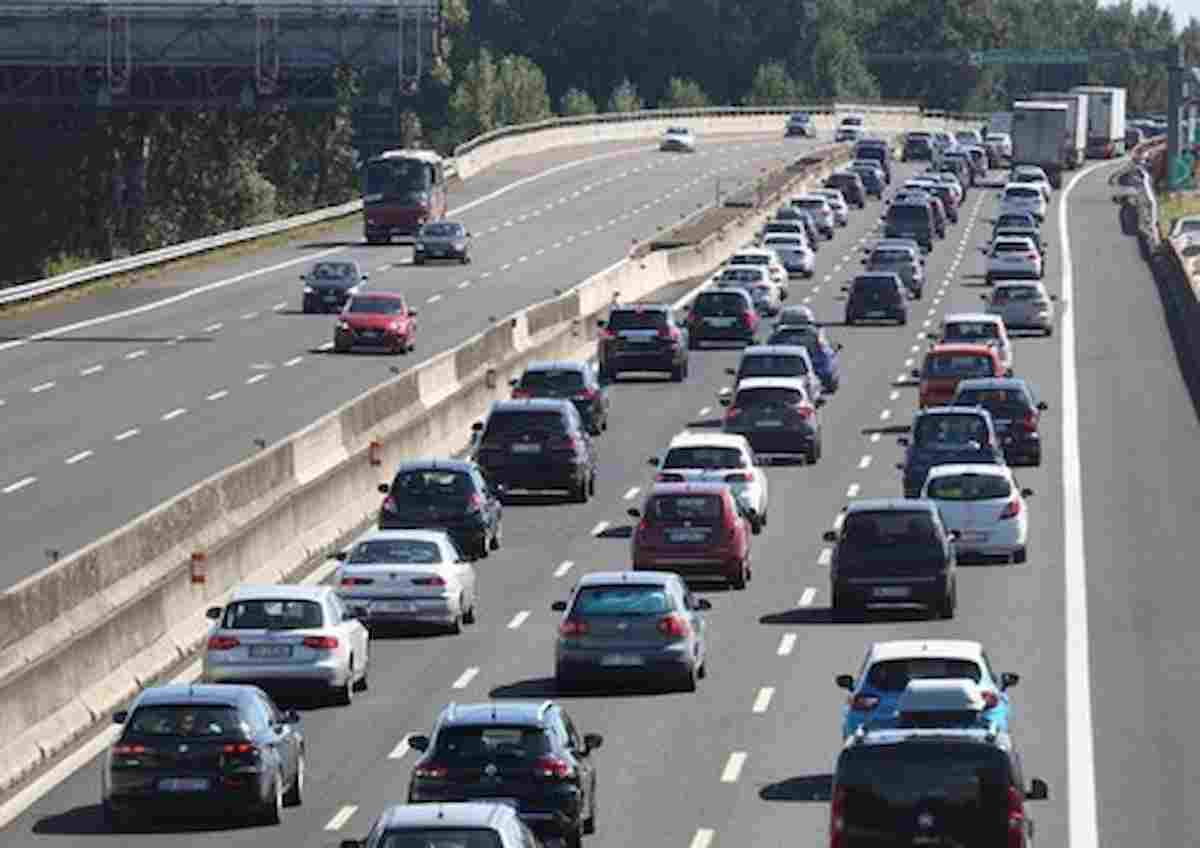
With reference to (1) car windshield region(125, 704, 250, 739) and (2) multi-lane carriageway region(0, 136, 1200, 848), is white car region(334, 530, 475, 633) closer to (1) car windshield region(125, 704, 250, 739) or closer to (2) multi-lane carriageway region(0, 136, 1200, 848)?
(2) multi-lane carriageway region(0, 136, 1200, 848)

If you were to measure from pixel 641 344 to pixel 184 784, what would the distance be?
4911 centimetres

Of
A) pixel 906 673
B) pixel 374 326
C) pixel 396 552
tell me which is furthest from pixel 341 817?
pixel 374 326

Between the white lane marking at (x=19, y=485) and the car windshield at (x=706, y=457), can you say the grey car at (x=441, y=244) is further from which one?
the car windshield at (x=706, y=457)

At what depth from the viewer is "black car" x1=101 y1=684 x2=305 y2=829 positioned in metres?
31.9

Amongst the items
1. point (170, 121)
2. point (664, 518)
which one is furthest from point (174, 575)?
point (170, 121)

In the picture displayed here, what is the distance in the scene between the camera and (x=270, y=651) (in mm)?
39531

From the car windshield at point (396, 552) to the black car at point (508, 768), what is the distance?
49.4ft

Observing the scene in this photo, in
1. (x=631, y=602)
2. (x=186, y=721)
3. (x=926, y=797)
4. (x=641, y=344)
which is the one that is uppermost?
(x=926, y=797)

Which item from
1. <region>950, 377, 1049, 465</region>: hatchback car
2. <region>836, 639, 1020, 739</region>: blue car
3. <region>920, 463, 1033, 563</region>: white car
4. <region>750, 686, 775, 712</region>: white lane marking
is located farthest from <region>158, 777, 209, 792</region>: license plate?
<region>950, 377, 1049, 465</region>: hatchback car

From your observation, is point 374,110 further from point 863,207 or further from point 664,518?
point 664,518

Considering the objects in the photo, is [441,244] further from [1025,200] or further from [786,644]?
[786,644]

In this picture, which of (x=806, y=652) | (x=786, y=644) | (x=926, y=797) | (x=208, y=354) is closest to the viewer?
(x=926, y=797)

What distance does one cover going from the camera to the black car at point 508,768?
3008cm

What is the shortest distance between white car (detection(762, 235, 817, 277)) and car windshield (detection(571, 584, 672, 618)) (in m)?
70.2
